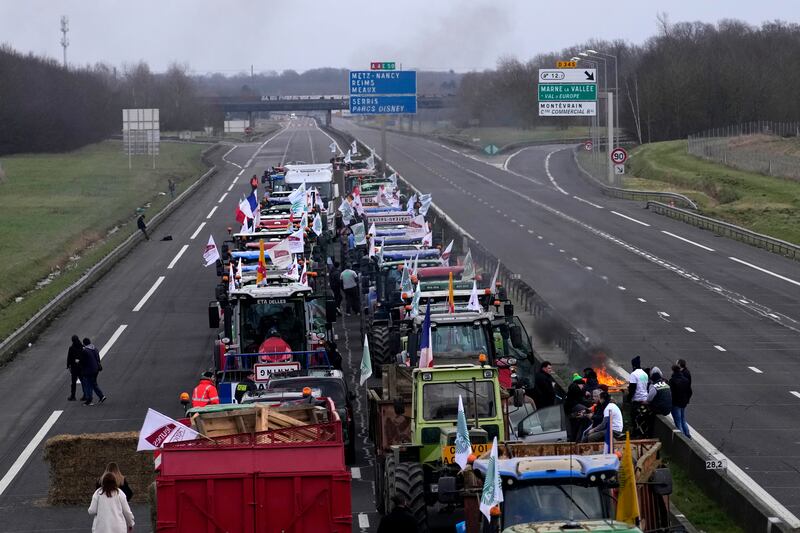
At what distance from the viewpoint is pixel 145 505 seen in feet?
61.7

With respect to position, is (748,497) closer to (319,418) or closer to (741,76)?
(319,418)

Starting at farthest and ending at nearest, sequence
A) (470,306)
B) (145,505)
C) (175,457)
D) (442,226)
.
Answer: (442,226), (470,306), (145,505), (175,457)

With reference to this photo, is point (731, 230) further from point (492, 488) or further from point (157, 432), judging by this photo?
point (492, 488)

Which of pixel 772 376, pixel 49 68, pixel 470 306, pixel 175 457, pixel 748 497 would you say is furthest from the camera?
pixel 49 68

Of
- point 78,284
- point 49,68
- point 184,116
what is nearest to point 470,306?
point 78,284

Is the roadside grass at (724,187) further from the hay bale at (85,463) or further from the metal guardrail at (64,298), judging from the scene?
the hay bale at (85,463)

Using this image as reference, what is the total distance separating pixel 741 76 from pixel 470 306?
103 meters

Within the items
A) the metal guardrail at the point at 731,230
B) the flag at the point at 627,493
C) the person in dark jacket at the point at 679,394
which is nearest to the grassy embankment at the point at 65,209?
the person in dark jacket at the point at 679,394

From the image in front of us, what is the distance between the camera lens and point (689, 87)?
394 feet

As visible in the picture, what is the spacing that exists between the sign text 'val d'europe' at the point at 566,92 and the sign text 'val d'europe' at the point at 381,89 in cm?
966

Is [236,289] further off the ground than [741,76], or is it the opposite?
[741,76]

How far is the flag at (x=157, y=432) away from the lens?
14.0m

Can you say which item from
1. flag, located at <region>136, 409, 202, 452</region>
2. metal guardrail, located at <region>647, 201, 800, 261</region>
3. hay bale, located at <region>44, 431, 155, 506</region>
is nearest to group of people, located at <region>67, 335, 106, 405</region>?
hay bale, located at <region>44, 431, 155, 506</region>

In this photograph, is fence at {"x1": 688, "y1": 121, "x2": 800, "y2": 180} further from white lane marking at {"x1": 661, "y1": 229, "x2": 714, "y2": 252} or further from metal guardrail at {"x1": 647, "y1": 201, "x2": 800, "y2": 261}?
white lane marking at {"x1": 661, "y1": 229, "x2": 714, "y2": 252}
